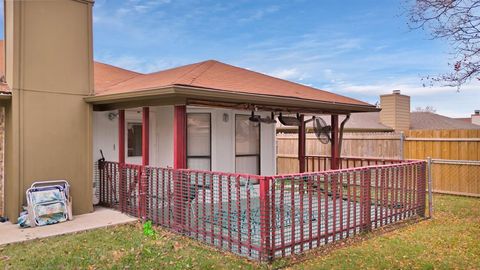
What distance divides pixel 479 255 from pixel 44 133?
752 centimetres

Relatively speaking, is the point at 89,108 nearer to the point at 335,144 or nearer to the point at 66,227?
the point at 66,227

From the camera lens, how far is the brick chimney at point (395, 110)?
21.6 metres

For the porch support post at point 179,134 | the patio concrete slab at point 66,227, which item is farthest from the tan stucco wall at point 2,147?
the porch support post at point 179,134

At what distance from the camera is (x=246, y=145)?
9.41 m

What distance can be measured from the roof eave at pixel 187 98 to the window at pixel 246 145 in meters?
1.21

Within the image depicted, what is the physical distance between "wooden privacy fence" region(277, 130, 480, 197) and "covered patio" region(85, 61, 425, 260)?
136 cm

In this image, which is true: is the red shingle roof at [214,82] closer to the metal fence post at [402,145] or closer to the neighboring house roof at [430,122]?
the metal fence post at [402,145]

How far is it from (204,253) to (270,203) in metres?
1.21

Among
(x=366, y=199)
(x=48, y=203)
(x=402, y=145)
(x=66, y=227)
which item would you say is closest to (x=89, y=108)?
(x=48, y=203)

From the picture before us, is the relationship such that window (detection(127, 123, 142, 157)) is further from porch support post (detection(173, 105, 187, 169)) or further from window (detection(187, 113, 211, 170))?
porch support post (detection(173, 105, 187, 169))

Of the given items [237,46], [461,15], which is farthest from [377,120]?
[461,15]

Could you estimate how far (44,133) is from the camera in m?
7.28

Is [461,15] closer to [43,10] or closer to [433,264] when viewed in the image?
[433,264]

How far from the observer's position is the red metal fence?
509cm
